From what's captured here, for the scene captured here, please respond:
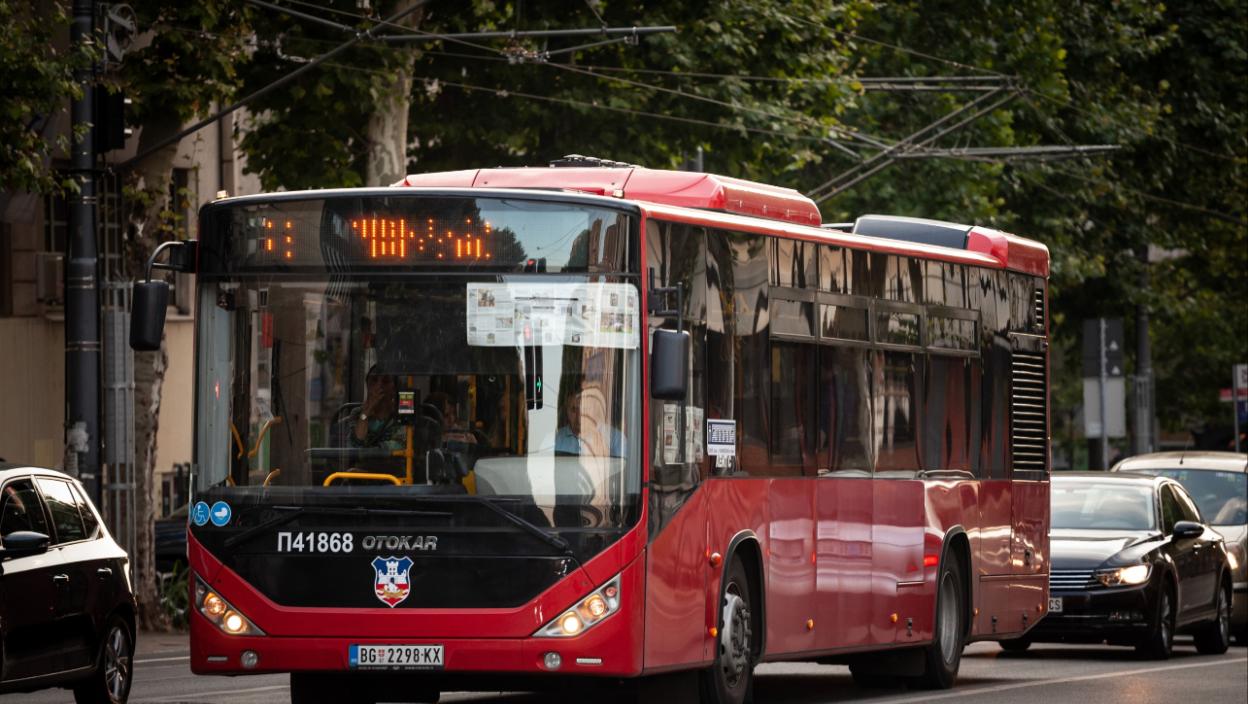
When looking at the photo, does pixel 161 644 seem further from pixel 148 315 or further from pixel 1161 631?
pixel 148 315

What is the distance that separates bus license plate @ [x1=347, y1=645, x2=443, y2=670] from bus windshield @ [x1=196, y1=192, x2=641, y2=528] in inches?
29.3

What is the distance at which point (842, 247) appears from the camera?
15.6 m

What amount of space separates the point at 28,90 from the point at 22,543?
288 inches

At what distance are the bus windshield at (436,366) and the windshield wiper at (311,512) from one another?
0.09m

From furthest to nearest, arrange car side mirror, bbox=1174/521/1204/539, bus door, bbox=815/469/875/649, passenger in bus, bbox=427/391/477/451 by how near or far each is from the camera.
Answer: car side mirror, bbox=1174/521/1204/539, bus door, bbox=815/469/875/649, passenger in bus, bbox=427/391/477/451

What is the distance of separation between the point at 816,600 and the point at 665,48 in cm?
1640

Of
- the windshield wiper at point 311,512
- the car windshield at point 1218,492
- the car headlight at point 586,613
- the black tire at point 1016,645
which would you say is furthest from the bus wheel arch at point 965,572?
the car windshield at point 1218,492

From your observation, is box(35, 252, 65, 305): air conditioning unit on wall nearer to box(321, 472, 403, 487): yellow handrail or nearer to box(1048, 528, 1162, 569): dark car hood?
box(1048, 528, 1162, 569): dark car hood

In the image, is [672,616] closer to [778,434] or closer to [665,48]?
[778,434]

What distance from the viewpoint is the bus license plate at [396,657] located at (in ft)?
40.1

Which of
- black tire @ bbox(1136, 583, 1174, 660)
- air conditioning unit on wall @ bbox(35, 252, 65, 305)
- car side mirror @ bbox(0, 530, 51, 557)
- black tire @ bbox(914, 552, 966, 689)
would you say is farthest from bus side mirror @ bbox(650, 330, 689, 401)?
air conditioning unit on wall @ bbox(35, 252, 65, 305)

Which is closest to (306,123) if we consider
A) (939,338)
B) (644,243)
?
(939,338)

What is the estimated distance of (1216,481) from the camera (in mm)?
27125

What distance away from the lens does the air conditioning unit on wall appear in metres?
31.4
